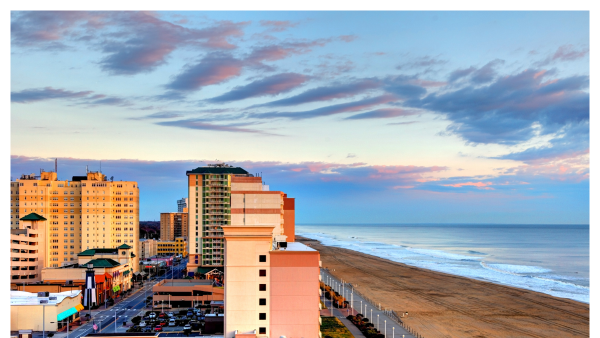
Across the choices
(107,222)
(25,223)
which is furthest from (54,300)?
(107,222)

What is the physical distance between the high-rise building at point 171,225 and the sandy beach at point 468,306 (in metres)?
93.0

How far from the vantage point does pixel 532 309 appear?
1916 inches

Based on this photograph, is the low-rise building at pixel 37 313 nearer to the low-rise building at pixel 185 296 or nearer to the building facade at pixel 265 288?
the low-rise building at pixel 185 296

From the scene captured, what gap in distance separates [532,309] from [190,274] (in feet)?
161

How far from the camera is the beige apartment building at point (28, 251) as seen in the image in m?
61.0

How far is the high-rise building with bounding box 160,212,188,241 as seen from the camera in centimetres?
15650

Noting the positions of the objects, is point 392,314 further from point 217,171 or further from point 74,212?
point 74,212

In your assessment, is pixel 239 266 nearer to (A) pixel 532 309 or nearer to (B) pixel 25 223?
(A) pixel 532 309

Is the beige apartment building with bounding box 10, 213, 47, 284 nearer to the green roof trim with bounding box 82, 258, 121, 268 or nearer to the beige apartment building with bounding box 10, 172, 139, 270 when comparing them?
the green roof trim with bounding box 82, 258, 121, 268

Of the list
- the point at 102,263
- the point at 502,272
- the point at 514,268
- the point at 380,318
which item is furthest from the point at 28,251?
the point at 514,268

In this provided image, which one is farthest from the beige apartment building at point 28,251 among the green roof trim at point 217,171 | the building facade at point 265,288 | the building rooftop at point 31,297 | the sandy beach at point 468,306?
the building facade at point 265,288

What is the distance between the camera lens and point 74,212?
3332 inches

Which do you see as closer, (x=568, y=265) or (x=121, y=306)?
(x=121, y=306)

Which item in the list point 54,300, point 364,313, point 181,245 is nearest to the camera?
point 54,300
